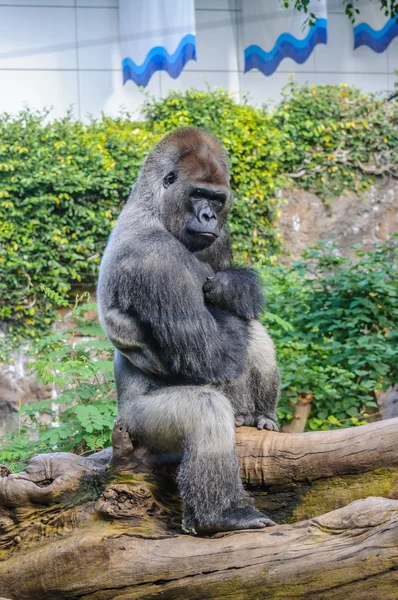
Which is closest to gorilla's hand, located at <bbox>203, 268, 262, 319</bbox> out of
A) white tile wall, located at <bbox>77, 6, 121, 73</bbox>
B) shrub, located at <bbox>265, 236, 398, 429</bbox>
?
shrub, located at <bbox>265, 236, 398, 429</bbox>

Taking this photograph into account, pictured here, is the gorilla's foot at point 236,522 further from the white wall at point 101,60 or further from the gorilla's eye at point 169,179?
the white wall at point 101,60

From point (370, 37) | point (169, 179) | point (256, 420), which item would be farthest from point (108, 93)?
point (256, 420)

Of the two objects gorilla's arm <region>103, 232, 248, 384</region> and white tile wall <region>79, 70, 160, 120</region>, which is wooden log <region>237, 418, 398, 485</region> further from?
white tile wall <region>79, 70, 160, 120</region>

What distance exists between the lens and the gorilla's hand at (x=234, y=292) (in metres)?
3.56

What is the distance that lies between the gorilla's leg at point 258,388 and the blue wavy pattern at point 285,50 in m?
7.09

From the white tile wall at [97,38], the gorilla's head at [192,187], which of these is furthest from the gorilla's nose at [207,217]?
the white tile wall at [97,38]

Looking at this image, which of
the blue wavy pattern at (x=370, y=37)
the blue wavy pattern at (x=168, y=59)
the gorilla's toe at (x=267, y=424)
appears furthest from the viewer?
the blue wavy pattern at (x=370, y=37)

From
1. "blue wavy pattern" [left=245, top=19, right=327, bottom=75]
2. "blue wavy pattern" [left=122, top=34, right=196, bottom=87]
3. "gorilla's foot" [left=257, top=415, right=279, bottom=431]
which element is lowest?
"gorilla's foot" [left=257, top=415, right=279, bottom=431]

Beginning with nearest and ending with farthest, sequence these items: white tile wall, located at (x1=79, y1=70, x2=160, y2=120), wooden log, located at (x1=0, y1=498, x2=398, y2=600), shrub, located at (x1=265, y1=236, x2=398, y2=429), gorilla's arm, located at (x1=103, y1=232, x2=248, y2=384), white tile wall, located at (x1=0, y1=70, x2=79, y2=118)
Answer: wooden log, located at (x1=0, y1=498, x2=398, y2=600) → gorilla's arm, located at (x1=103, y1=232, x2=248, y2=384) → shrub, located at (x1=265, y1=236, x2=398, y2=429) → white tile wall, located at (x1=0, y1=70, x2=79, y2=118) → white tile wall, located at (x1=79, y1=70, x2=160, y2=120)

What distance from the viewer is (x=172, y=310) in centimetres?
336

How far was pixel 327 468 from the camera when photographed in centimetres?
345

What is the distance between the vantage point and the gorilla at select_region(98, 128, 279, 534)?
10.5ft

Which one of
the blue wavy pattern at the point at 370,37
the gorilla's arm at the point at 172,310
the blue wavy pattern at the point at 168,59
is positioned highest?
the blue wavy pattern at the point at 370,37

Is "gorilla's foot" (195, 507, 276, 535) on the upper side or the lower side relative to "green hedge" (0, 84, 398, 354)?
lower
